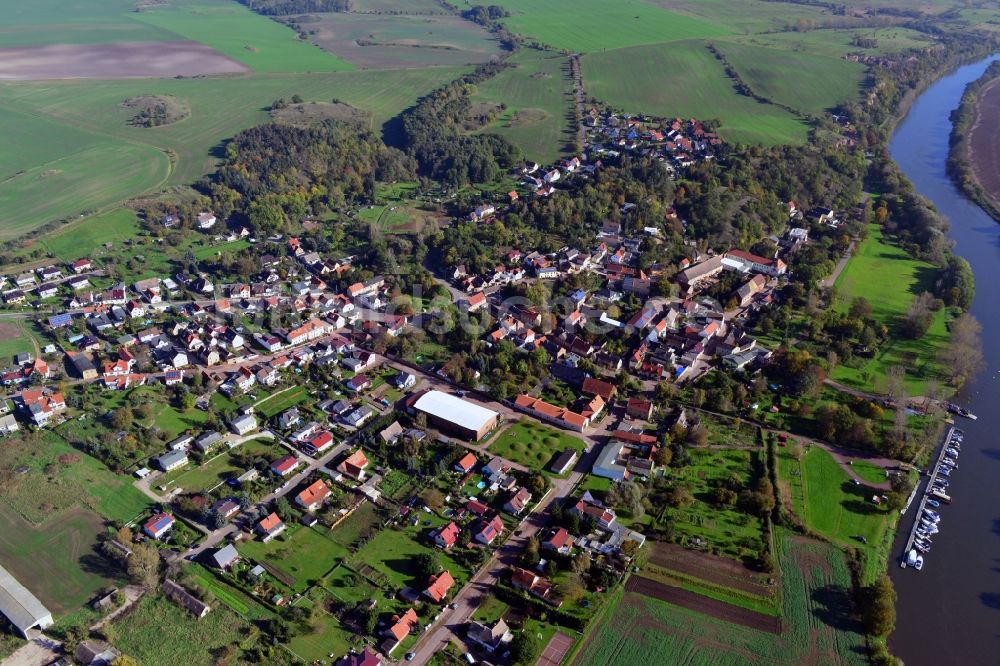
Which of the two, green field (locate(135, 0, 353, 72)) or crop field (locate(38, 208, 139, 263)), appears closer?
crop field (locate(38, 208, 139, 263))

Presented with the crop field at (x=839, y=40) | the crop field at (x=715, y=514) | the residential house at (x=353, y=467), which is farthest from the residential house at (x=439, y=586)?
the crop field at (x=839, y=40)

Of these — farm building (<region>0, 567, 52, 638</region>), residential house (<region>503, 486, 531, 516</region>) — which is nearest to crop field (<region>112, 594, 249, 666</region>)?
farm building (<region>0, 567, 52, 638</region>)

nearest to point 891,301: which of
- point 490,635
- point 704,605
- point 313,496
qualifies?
point 704,605

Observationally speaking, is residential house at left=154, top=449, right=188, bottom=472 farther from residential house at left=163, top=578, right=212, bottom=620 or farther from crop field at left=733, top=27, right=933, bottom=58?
crop field at left=733, top=27, right=933, bottom=58

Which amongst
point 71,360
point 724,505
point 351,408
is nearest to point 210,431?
point 351,408

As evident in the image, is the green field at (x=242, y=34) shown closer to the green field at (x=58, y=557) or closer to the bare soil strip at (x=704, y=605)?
the green field at (x=58, y=557)

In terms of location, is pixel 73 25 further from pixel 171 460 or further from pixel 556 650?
pixel 556 650

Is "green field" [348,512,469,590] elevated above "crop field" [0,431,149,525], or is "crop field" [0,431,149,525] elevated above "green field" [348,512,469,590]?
"green field" [348,512,469,590]
